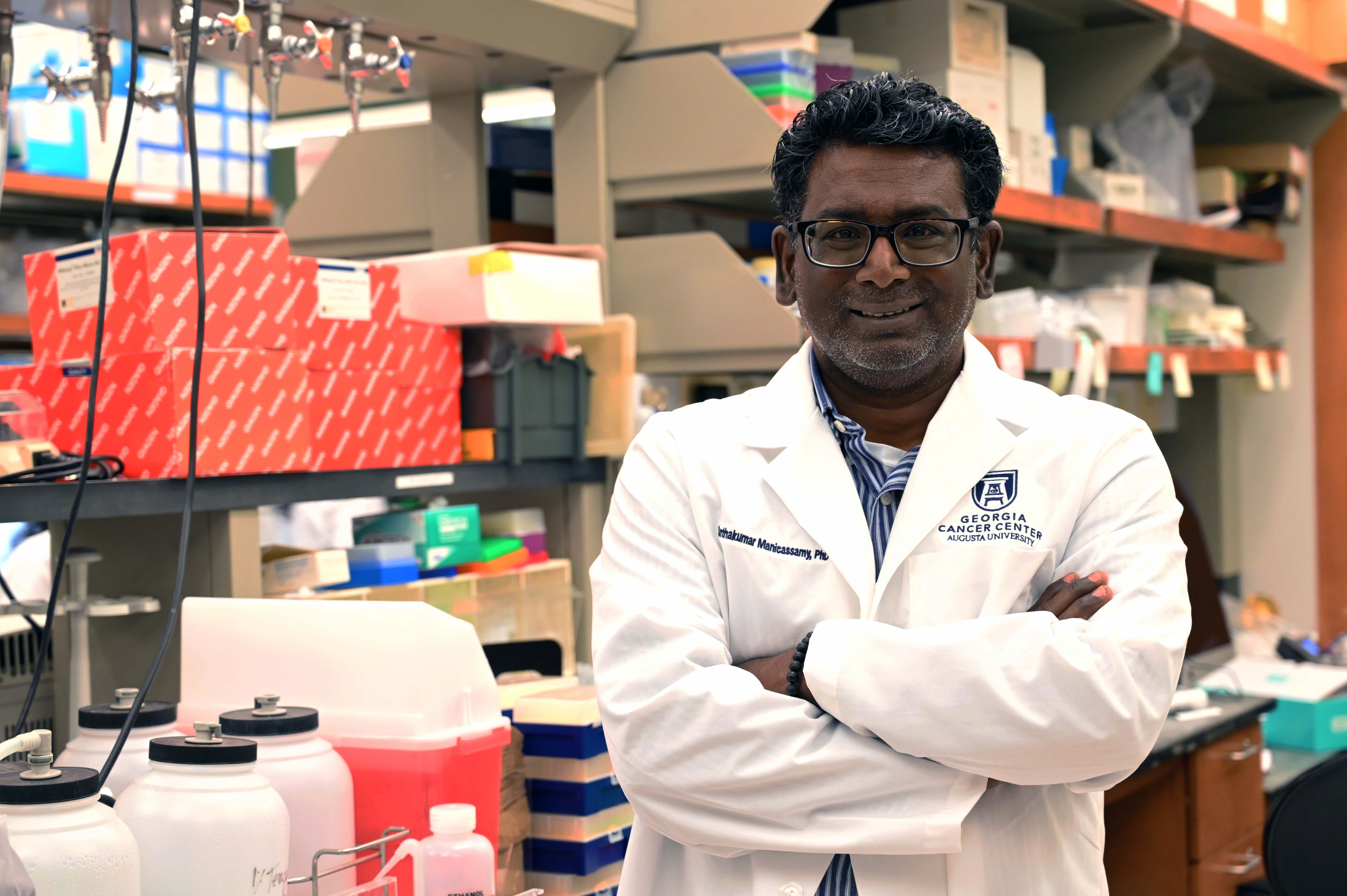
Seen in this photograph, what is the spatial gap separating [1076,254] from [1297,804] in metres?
2.12

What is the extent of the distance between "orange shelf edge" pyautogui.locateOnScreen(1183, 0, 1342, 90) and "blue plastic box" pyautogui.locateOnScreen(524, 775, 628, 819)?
2.56m

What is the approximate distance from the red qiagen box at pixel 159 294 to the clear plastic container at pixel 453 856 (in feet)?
2.73

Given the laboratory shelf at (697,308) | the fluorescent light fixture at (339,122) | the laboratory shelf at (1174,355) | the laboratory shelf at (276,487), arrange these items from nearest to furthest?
the laboratory shelf at (276,487)
the laboratory shelf at (697,308)
the laboratory shelf at (1174,355)
the fluorescent light fixture at (339,122)

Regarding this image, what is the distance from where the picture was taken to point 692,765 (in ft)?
4.26

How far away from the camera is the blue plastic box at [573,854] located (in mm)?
1819

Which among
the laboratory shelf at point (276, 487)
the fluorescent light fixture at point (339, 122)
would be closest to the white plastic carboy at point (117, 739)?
the laboratory shelf at point (276, 487)

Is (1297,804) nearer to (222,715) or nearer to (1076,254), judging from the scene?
(222,715)

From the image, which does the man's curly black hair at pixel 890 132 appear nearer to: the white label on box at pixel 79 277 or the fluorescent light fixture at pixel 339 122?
the white label on box at pixel 79 277

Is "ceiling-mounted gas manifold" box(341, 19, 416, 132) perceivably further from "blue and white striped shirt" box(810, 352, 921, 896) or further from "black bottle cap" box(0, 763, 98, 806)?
"black bottle cap" box(0, 763, 98, 806)

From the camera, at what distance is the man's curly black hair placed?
143cm

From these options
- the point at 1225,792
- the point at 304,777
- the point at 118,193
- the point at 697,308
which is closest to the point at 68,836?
the point at 304,777

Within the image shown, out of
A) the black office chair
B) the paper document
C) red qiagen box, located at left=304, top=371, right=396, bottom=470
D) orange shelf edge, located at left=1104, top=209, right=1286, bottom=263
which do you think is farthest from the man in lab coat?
the paper document

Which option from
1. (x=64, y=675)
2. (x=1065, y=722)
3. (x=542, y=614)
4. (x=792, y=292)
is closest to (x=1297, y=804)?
(x=1065, y=722)

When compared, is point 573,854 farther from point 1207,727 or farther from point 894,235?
point 1207,727
